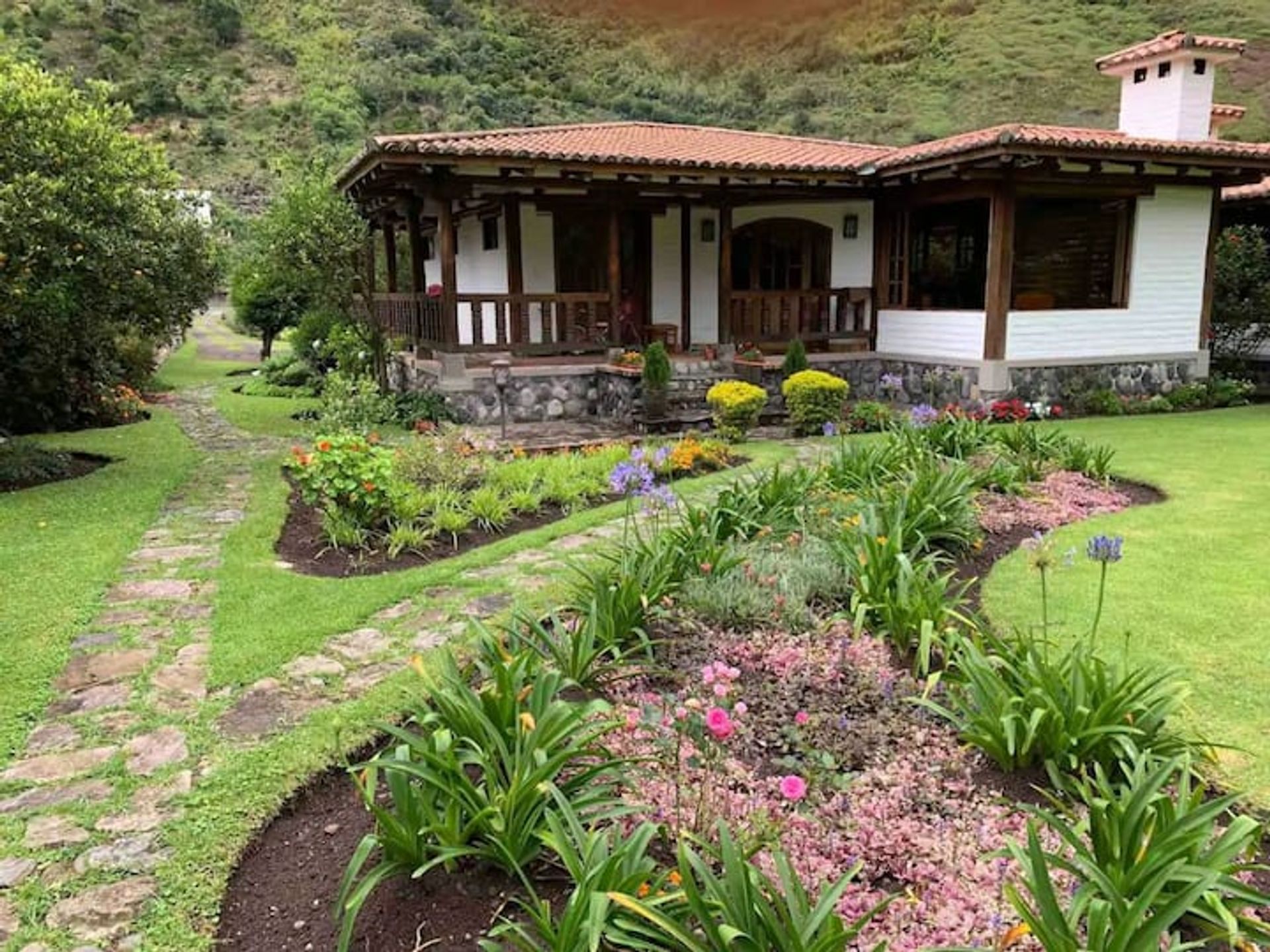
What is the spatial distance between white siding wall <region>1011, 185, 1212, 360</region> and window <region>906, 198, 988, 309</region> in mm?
1984

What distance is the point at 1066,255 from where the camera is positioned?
14195mm

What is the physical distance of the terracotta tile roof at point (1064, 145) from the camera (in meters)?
10.7

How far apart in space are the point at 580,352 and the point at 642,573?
884cm

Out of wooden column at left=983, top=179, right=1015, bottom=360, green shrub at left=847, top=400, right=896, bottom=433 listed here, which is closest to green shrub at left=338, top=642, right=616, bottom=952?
green shrub at left=847, top=400, right=896, bottom=433

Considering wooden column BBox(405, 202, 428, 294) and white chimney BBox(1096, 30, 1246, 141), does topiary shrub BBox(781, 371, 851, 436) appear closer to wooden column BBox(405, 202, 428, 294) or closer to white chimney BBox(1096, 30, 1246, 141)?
wooden column BBox(405, 202, 428, 294)

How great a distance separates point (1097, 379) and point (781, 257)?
4.81 meters

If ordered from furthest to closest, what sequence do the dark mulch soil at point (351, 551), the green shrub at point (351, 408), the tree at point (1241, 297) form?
the tree at point (1241, 297), the green shrub at point (351, 408), the dark mulch soil at point (351, 551)

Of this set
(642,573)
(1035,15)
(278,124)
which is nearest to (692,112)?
(1035,15)

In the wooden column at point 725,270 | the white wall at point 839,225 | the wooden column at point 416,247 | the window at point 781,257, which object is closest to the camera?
the wooden column at point 725,270

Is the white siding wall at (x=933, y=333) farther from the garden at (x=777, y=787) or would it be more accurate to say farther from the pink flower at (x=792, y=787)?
the pink flower at (x=792, y=787)

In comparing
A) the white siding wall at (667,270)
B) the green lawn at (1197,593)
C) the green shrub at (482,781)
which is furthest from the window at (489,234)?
the green shrub at (482,781)

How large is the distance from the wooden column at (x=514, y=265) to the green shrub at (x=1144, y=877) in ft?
34.5

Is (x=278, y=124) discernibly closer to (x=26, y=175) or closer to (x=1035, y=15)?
(x=1035, y=15)

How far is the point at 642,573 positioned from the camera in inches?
169
